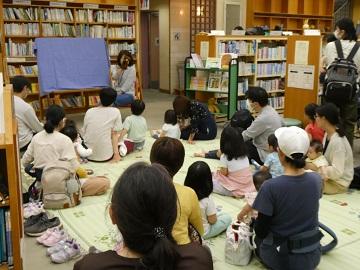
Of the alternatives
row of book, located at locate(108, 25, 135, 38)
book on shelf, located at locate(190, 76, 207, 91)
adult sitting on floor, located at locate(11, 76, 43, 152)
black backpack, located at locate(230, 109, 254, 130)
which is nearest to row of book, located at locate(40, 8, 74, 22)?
row of book, located at locate(108, 25, 135, 38)

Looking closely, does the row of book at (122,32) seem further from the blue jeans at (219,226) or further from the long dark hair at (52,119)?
the blue jeans at (219,226)

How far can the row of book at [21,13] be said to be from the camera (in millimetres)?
7164

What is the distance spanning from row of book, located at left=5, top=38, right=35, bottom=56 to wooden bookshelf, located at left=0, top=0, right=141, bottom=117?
0.06 ft

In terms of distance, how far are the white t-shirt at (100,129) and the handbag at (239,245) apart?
245cm

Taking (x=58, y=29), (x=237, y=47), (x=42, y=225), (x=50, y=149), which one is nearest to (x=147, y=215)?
(x=42, y=225)

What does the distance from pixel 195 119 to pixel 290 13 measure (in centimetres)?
756

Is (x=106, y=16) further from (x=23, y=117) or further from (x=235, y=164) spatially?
(x=235, y=164)

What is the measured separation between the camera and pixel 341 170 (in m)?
3.84

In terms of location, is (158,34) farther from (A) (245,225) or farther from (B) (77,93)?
(A) (245,225)

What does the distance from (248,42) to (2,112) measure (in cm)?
615

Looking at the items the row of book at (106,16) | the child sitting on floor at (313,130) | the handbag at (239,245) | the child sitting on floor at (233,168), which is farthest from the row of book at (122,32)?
the handbag at (239,245)

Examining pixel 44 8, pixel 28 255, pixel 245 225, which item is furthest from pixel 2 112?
pixel 44 8

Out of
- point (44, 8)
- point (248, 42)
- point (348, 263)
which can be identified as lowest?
point (348, 263)

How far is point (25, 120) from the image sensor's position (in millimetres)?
4551
